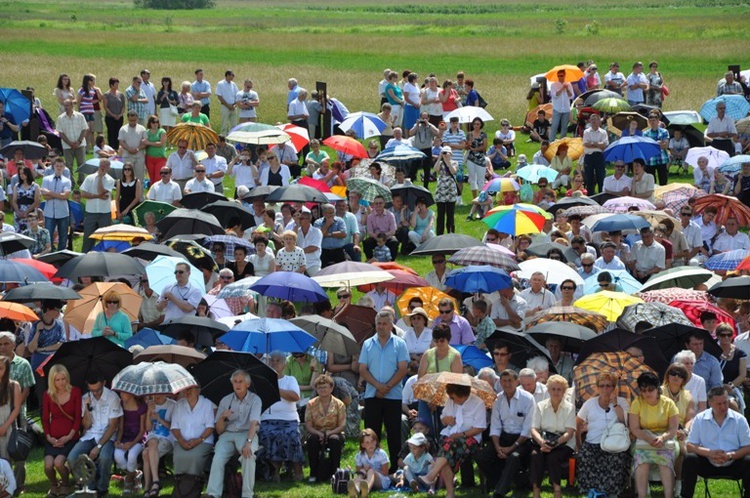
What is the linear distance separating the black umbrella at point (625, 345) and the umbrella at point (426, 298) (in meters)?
3.19

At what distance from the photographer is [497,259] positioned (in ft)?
59.5

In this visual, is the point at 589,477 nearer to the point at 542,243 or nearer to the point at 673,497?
the point at 673,497

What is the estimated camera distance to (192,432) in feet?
44.7

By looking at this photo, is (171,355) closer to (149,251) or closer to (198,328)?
(198,328)

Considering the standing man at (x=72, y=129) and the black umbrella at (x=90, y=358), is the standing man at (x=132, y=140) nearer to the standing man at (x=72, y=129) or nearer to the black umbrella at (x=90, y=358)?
the standing man at (x=72, y=129)

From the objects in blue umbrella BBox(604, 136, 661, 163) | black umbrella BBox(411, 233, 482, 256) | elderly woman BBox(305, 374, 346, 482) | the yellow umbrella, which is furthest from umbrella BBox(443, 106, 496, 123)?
elderly woman BBox(305, 374, 346, 482)

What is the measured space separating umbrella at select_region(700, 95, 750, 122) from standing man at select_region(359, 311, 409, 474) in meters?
17.1

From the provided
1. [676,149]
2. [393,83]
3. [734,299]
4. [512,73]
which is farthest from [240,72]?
[734,299]

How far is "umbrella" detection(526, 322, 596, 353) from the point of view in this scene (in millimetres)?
14961

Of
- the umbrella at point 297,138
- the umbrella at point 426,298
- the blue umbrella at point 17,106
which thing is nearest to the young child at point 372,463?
the umbrella at point 426,298

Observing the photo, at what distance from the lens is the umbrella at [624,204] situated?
22047mm

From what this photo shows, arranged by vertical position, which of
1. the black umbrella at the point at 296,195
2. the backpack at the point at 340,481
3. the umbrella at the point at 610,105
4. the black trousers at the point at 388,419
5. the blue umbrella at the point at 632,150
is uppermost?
the umbrella at the point at 610,105

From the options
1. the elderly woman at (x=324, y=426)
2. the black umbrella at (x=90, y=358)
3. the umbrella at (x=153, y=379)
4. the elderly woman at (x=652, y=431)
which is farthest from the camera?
the elderly woman at (x=324, y=426)

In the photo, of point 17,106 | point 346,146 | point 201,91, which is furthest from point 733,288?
point 201,91
